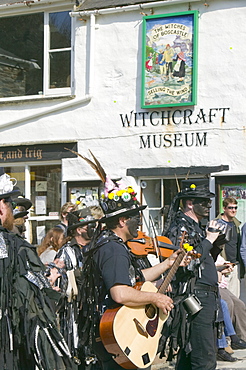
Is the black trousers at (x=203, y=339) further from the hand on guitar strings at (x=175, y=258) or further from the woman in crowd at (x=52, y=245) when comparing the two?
the woman in crowd at (x=52, y=245)

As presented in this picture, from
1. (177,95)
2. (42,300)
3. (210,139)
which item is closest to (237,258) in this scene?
(210,139)

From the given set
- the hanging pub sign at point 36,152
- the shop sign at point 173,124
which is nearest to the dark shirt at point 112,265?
the shop sign at point 173,124

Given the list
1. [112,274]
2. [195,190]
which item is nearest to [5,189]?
[112,274]

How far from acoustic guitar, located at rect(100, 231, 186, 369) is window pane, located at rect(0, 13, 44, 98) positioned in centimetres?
858

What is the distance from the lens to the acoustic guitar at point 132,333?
460 centimetres

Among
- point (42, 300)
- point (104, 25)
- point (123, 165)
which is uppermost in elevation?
point (104, 25)

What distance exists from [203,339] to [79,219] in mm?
1955

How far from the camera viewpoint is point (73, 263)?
672cm

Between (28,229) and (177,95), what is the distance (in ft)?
12.9

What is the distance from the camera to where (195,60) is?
11.3 m

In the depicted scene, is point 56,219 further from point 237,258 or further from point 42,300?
point 42,300

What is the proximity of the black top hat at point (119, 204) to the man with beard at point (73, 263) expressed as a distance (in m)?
1.30

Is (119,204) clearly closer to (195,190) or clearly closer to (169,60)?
(195,190)

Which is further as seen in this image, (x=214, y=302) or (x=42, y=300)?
(x=214, y=302)
